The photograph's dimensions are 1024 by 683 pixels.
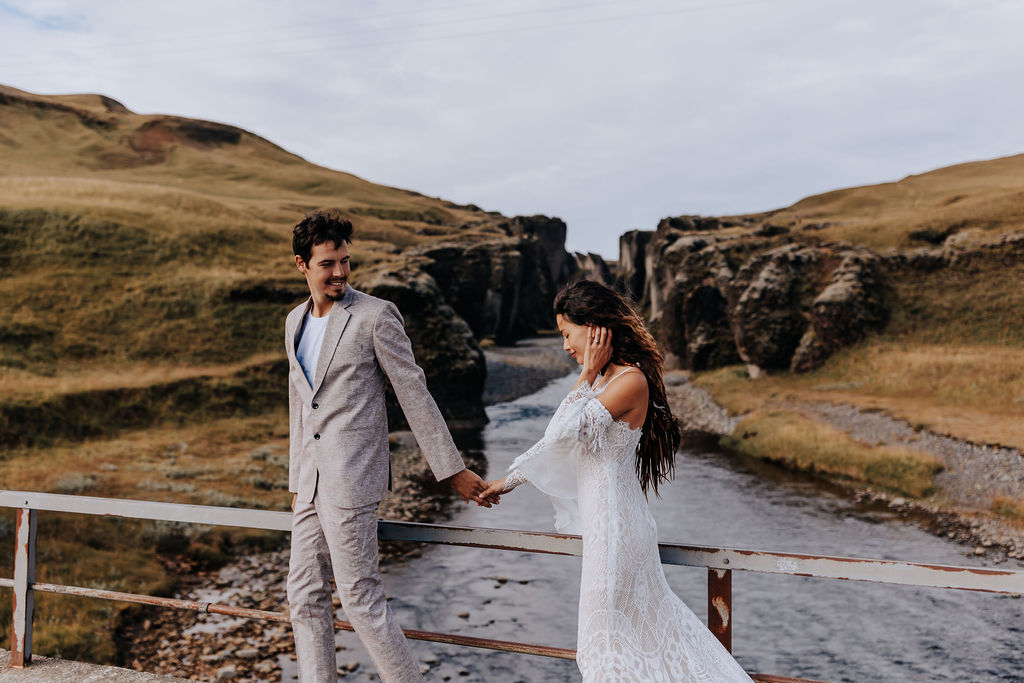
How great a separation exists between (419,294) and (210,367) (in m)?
11.6

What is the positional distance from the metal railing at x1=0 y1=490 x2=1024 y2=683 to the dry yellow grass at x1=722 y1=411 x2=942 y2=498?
27.5 metres

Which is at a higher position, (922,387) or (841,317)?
(841,317)

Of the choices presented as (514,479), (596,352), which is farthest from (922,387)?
(514,479)

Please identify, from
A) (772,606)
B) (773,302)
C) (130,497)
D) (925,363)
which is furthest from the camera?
(773,302)

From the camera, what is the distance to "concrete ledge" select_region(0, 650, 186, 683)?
15.4 ft

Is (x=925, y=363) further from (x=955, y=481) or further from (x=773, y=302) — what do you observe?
(x=955, y=481)

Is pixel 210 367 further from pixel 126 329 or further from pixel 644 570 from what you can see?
pixel 644 570

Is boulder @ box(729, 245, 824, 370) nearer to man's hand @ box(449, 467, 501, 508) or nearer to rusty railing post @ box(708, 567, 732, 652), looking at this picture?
rusty railing post @ box(708, 567, 732, 652)

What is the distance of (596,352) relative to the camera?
3.52 metres

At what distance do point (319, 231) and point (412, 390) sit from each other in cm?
92

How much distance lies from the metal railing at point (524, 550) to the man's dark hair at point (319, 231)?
1364mm

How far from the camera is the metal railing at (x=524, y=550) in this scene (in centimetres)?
291

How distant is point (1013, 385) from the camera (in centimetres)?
3800

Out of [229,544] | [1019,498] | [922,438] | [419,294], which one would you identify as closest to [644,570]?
[229,544]
